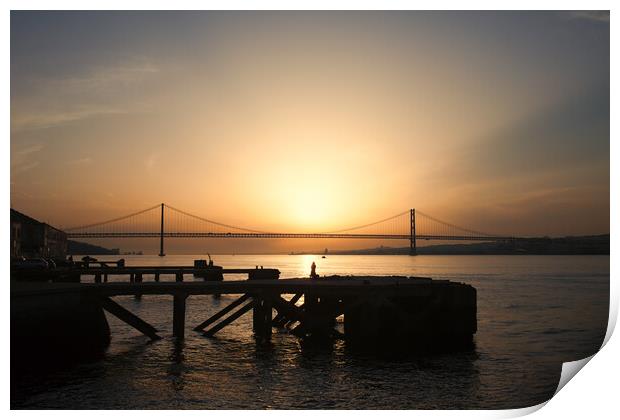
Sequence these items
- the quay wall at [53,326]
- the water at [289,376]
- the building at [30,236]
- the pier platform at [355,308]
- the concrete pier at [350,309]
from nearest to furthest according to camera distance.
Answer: the water at [289,376], the quay wall at [53,326], the concrete pier at [350,309], the pier platform at [355,308], the building at [30,236]

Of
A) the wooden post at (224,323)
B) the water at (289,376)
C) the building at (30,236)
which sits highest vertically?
the building at (30,236)

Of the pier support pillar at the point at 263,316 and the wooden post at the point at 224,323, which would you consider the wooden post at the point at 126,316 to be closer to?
the wooden post at the point at 224,323

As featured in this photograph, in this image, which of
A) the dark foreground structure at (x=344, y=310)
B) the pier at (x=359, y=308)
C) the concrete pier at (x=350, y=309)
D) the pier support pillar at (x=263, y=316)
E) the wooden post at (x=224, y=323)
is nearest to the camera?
the dark foreground structure at (x=344, y=310)

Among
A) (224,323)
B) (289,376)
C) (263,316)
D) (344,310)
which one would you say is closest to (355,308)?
(344,310)

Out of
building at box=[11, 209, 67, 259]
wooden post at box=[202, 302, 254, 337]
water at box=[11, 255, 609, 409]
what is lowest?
water at box=[11, 255, 609, 409]

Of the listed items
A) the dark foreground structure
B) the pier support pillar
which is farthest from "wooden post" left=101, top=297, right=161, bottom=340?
the pier support pillar

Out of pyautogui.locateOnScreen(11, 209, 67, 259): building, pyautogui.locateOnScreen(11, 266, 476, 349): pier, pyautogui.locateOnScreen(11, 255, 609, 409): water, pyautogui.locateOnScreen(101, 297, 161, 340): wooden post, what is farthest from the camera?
pyautogui.locateOnScreen(11, 209, 67, 259): building

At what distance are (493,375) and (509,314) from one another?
2603cm

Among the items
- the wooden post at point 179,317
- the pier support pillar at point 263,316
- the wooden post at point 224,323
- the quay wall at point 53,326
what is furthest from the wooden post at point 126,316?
the pier support pillar at point 263,316

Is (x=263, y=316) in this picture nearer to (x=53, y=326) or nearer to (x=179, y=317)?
(x=179, y=317)

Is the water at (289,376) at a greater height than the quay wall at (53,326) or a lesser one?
lesser

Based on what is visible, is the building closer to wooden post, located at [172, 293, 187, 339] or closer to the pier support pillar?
wooden post, located at [172, 293, 187, 339]
